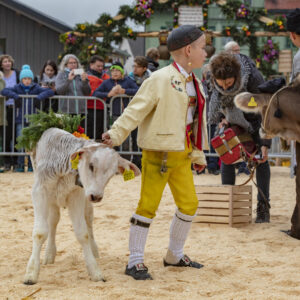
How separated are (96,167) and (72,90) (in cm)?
698

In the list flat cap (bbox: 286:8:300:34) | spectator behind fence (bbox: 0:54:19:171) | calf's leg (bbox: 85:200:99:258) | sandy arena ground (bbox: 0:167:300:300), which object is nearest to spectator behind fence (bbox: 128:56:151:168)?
spectator behind fence (bbox: 0:54:19:171)

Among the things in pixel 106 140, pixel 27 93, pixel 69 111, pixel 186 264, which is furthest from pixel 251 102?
pixel 27 93

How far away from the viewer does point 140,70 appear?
10195 millimetres

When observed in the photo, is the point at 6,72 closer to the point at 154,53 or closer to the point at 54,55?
the point at 154,53

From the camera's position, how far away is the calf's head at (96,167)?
3.65 metres

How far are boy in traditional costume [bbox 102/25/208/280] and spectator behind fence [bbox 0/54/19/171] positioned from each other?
7.00 metres

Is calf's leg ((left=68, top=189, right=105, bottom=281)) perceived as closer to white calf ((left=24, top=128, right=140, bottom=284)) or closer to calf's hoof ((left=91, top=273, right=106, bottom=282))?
white calf ((left=24, top=128, right=140, bottom=284))

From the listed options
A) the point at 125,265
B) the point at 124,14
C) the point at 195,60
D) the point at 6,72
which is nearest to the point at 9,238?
the point at 125,265

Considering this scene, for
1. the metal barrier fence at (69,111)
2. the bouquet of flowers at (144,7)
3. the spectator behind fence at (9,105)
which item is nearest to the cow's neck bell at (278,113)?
the metal barrier fence at (69,111)

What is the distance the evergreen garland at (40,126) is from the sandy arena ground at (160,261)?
0.99m

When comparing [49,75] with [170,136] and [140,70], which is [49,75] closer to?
[140,70]

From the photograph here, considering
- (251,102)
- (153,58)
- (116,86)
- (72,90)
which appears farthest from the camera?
(153,58)

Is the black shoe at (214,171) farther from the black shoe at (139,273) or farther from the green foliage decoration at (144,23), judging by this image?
the black shoe at (139,273)

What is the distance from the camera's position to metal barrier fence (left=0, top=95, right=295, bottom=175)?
10.4 metres
